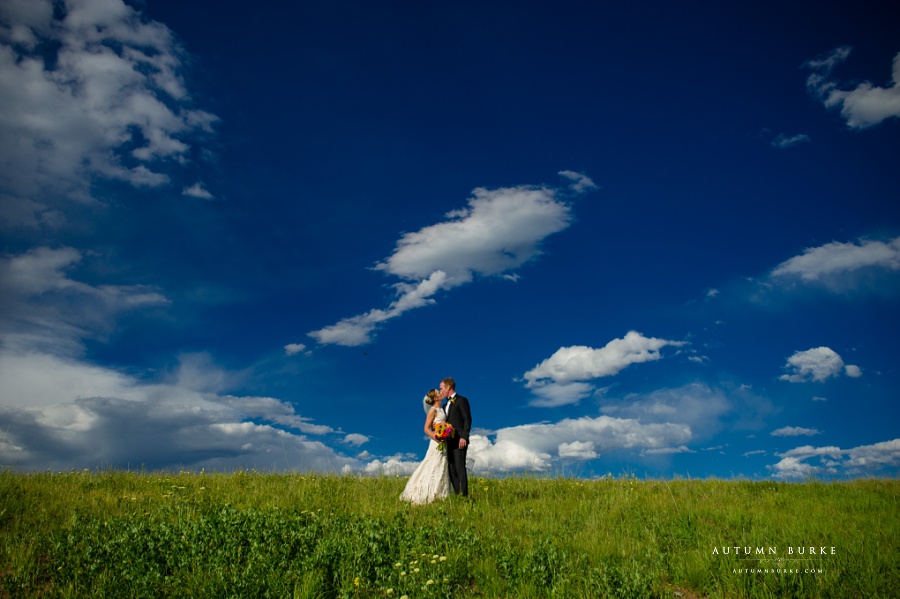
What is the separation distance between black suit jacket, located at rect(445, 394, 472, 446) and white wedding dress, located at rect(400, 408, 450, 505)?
25 centimetres

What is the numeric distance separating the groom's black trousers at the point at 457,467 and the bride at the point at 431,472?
8.2 inches

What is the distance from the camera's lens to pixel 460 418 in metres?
14.7

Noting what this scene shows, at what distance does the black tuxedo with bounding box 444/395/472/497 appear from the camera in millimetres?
14641

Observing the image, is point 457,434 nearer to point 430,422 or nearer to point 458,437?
point 458,437

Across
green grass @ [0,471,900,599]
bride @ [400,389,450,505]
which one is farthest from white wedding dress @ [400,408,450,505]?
green grass @ [0,471,900,599]

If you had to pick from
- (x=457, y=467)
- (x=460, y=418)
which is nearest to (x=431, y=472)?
(x=457, y=467)

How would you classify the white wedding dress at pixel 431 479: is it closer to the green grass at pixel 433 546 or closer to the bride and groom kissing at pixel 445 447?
the bride and groom kissing at pixel 445 447

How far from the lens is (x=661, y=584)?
8375 mm

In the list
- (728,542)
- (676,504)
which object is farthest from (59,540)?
(676,504)

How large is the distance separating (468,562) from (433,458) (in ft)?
19.9

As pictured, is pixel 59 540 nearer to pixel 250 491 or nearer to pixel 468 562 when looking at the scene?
pixel 250 491

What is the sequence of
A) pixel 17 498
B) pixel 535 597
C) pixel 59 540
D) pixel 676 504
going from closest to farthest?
pixel 535 597 < pixel 59 540 < pixel 17 498 < pixel 676 504

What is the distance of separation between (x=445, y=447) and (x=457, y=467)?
64cm

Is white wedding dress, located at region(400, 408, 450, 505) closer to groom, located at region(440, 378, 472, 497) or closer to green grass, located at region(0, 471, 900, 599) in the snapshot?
groom, located at region(440, 378, 472, 497)
